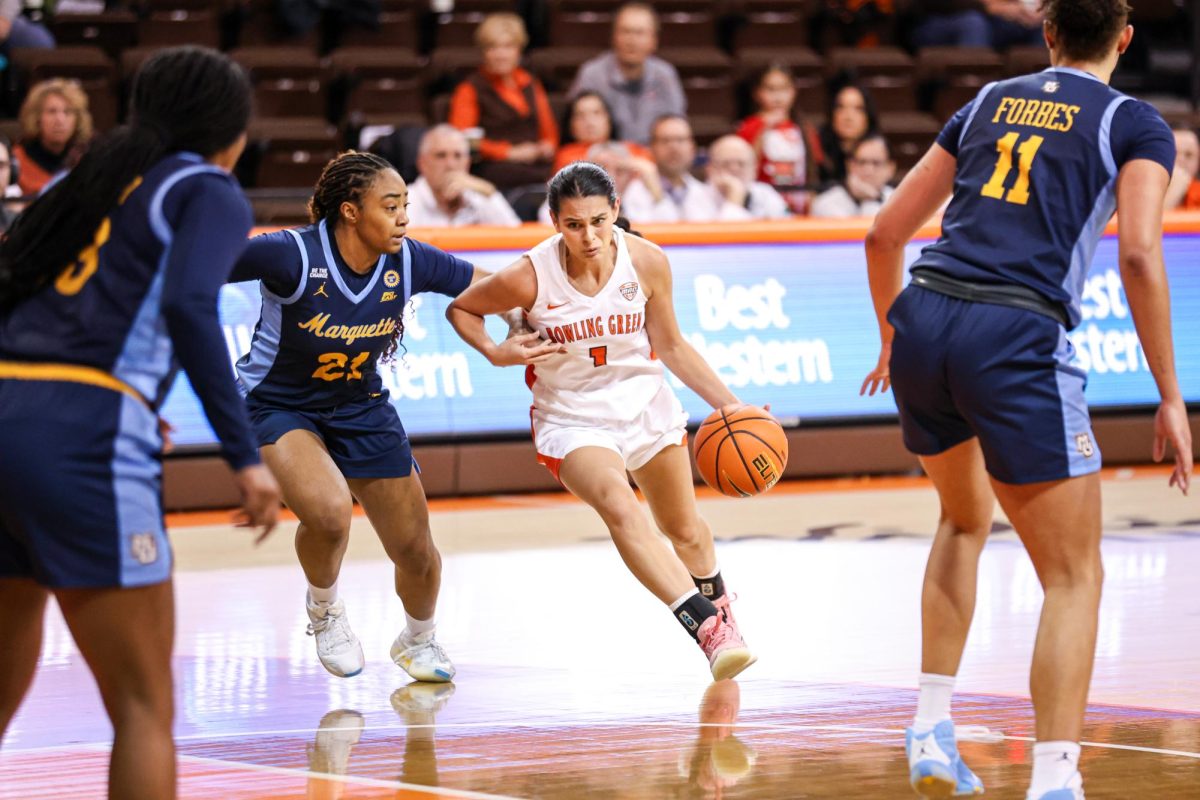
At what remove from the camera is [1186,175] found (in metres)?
12.2

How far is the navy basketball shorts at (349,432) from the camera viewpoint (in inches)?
237

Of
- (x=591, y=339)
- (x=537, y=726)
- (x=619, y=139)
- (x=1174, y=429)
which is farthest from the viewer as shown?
(x=619, y=139)

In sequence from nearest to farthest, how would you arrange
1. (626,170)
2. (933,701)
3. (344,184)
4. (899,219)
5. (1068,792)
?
(1068,792)
(933,701)
(899,219)
(344,184)
(626,170)

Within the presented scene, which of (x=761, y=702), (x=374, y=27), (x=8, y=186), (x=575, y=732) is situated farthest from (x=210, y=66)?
(x=374, y=27)

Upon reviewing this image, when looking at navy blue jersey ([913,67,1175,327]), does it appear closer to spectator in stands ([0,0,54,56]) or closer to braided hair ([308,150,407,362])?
braided hair ([308,150,407,362])

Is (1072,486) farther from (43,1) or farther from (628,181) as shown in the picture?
(43,1)

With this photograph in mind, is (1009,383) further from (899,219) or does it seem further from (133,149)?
(133,149)

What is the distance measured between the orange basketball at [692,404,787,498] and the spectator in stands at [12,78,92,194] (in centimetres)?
585

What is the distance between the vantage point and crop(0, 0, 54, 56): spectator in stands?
41.4ft

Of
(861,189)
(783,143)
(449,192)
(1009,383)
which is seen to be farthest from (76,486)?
(783,143)

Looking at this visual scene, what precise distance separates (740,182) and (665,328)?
5.42 m

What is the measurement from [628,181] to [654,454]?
5.47 m

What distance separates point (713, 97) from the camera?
13.8 meters

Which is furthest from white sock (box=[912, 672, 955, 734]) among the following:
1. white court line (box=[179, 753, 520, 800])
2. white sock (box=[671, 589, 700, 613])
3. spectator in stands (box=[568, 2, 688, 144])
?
spectator in stands (box=[568, 2, 688, 144])
